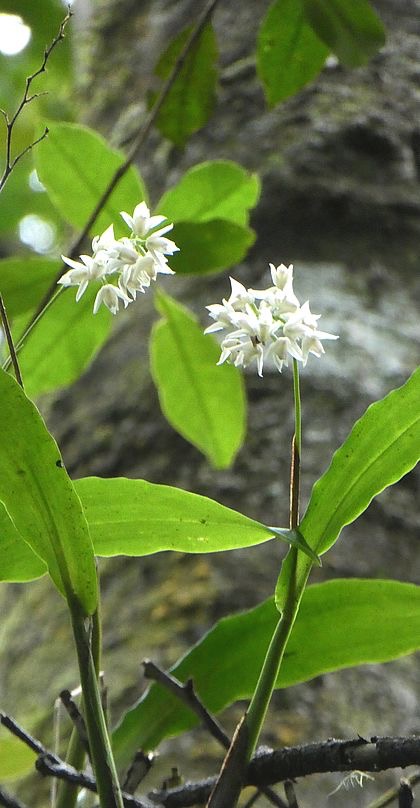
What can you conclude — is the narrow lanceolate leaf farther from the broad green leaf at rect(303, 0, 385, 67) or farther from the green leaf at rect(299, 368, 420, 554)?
the broad green leaf at rect(303, 0, 385, 67)

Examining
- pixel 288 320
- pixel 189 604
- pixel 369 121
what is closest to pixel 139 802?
pixel 288 320

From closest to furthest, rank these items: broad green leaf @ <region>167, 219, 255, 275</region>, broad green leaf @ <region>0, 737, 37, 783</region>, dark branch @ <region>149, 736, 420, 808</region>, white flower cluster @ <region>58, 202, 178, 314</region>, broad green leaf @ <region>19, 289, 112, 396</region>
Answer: dark branch @ <region>149, 736, 420, 808</region> < white flower cluster @ <region>58, 202, 178, 314</region> < broad green leaf @ <region>0, 737, 37, 783</region> < broad green leaf @ <region>167, 219, 255, 275</region> < broad green leaf @ <region>19, 289, 112, 396</region>

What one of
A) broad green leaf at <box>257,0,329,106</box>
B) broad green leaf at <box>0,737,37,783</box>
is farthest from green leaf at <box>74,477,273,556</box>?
broad green leaf at <box>257,0,329,106</box>

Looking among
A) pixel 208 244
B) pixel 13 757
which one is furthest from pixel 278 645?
pixel 208 244

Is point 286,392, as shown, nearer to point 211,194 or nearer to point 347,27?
point 211,194

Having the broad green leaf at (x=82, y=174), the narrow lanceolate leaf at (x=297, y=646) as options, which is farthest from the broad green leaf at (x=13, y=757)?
the broad green leaf at (x=82, y=174)

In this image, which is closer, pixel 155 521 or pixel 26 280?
pixel 155 521
